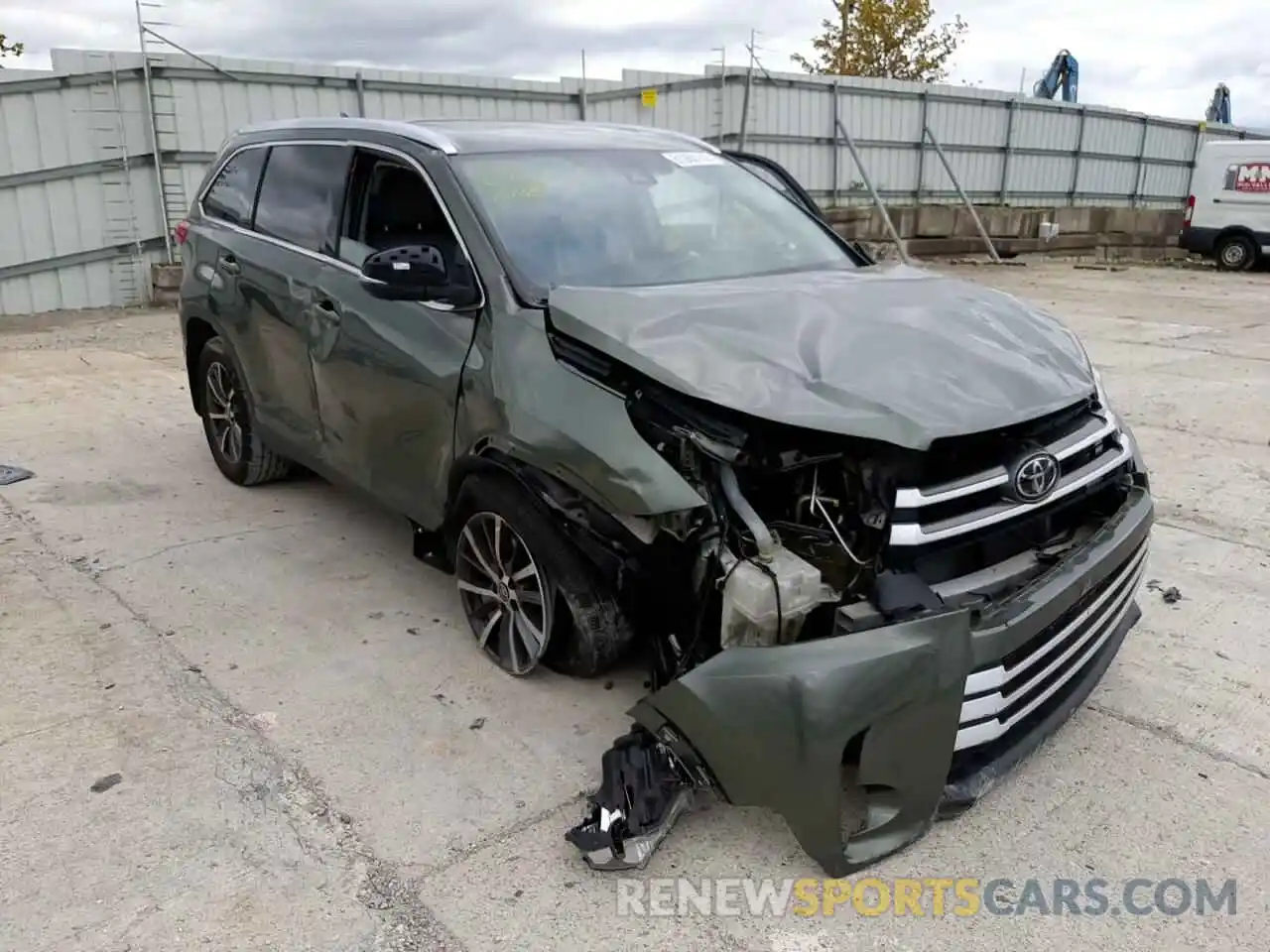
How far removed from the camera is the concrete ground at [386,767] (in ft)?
8.00

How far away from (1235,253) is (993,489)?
1898cm

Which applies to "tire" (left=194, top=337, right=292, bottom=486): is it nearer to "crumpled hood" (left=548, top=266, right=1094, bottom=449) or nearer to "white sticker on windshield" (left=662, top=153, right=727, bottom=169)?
"white sticker on windshield" (left=662, top=153, right=727, bottom=169)

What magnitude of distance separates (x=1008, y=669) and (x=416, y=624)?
2.29 m

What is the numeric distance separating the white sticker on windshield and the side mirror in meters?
1.34

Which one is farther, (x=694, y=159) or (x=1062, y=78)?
(x=1062, y=78)

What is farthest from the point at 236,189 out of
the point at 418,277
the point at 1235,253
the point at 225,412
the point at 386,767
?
the point at 1235,253

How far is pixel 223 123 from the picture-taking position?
1192cm

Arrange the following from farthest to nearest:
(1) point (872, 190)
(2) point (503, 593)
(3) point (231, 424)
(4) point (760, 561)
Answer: (1) point (872, 190), (3) point (231, 424), (2) point (503, 593), (4) point (760, 561)

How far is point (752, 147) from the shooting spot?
1622cm

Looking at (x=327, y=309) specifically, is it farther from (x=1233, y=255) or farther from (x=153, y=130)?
(x=1233, y=255)

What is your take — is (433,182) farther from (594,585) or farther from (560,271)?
(594,585)

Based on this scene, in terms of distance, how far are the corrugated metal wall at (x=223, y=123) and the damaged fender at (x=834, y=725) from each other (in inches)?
447

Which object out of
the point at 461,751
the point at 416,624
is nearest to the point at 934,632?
the point at 461,751

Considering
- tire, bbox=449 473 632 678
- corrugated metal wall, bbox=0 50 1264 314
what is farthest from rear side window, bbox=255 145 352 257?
corrugated metal wall, bbox=0 50 1264 314
